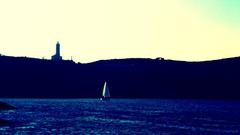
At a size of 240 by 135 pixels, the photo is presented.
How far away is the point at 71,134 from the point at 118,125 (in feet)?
67.1

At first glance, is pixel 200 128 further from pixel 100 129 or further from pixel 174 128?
pixel 100 129

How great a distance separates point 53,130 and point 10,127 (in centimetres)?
1026

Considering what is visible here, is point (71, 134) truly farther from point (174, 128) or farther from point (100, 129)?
point (174, 128)

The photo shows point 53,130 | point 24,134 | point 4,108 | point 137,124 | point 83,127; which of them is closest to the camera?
point 24,134

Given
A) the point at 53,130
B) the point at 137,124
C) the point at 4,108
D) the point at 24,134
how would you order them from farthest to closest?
the point at 4,108 < the point at 137,124 < the point at 53,130 < the point at 24,134

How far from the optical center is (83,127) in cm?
10738

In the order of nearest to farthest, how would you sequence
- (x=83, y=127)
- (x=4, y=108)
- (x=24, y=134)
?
(x=24, y=134), (x=83, y=127), (x=4, y=108)

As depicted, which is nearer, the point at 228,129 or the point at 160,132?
the point at 160,132

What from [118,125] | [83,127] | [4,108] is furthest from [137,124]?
[4,108]

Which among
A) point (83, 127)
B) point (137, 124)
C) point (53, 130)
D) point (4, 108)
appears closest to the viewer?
point (53, 130)

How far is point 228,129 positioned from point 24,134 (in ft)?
139

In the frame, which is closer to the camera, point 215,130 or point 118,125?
point 215,130

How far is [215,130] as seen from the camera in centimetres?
10350

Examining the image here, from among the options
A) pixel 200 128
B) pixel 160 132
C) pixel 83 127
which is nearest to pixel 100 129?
pixel 83 127
